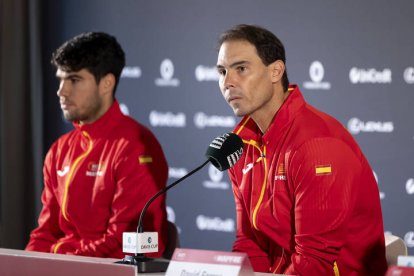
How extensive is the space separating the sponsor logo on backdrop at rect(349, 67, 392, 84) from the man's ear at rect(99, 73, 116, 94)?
114 centimetres

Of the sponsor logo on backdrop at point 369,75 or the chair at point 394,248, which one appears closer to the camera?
the chair at point 394,248

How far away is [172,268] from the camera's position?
6.81 ft

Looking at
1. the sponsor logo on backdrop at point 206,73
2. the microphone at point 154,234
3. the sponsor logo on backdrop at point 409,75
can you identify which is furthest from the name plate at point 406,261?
the sponsor logo on backdrop at point 206,73

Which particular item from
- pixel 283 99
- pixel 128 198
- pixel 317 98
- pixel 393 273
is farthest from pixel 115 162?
pixel 393 273

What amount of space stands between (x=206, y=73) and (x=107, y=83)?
91 centimetres

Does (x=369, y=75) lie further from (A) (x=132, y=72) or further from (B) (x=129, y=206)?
(A) (x=132, y=72)

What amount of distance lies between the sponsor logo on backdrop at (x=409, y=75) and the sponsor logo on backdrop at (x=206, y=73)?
1105 mm

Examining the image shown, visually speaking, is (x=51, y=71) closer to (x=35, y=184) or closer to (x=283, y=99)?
(x=35, y=184)

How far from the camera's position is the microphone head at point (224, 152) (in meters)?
2.48

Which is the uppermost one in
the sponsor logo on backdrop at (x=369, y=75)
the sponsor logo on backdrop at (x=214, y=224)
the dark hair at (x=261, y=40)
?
the dark hair at (x=261, y=40)

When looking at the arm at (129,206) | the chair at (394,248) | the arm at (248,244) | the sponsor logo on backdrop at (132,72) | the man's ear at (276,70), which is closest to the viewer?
the chair at (394,248)

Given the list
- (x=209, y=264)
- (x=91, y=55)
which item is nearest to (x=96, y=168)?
(x=91, y=55)

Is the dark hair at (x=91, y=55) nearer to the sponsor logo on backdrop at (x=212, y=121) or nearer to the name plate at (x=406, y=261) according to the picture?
the sponsor logo on backdrop at (x=212, y=121)

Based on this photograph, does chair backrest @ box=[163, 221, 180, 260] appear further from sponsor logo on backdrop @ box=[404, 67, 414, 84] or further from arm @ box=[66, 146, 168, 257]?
sponsor logo on backdrop @ box=[404, 67, 414, 84]
